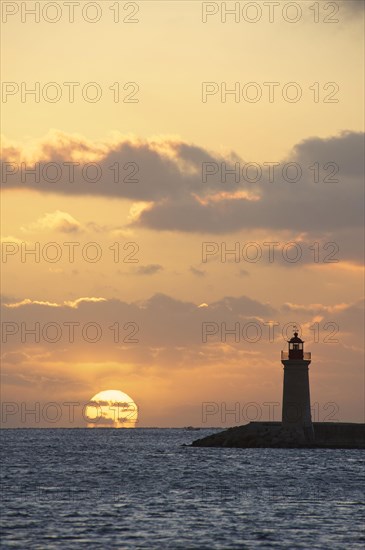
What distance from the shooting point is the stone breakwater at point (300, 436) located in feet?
315

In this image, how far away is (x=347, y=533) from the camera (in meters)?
41.1

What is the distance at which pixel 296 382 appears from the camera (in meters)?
90.4

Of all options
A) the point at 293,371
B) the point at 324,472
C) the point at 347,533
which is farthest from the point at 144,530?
the point at 293,371

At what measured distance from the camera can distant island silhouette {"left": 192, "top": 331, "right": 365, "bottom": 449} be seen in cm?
9081

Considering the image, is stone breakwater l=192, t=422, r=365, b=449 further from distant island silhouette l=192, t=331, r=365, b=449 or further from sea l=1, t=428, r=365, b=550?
sea l=1, t=428, r=365, b=550

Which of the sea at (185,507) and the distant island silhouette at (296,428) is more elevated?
the distant island silhouette at (296,428)

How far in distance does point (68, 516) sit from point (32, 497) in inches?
374

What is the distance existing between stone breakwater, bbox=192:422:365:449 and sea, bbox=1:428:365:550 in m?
9.71

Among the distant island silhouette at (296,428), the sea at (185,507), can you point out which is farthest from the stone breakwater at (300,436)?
the sea at (185,507)

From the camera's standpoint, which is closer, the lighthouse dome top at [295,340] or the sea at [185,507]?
the sea at [185,507]

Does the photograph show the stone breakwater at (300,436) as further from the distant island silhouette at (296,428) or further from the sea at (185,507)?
the sea at (185,507)

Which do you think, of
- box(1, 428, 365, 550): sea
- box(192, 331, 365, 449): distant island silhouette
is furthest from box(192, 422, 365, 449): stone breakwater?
box(1, 428, 365, 550): sea

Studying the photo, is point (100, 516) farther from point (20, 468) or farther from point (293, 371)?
point (293, 371)

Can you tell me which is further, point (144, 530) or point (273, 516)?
point (273, 516)
